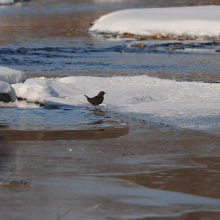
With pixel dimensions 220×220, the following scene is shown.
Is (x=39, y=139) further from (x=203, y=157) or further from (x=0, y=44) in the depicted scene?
(x=0, y=44)

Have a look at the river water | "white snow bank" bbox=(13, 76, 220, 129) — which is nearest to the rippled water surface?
"white snow bank" bbox=(13, 76, 220, 129)

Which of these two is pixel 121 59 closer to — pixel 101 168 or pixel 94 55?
pixel 94 55

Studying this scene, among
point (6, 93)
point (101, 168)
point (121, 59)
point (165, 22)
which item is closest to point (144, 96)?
point (6, 93)

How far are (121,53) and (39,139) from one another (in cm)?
1288

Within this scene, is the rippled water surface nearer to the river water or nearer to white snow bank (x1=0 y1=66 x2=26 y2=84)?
white snow bank (x1=0 y1=66 x2=26 y2=84)

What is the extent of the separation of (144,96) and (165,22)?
52.4ft

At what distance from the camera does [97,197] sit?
225 inches

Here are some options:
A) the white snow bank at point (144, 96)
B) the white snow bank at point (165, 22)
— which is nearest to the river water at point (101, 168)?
the white snow bank at point (144, 96)

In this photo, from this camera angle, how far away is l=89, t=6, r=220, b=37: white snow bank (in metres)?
26.2

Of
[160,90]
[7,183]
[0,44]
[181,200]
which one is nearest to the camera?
[181,200]

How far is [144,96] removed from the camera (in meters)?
11.7

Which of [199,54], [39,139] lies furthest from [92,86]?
[199,54]

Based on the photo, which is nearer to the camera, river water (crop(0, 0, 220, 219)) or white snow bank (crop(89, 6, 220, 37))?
river water (crop(0, 0, 220, 219))

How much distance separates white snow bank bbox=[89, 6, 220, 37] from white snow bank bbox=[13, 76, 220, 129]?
1251 centimetres
